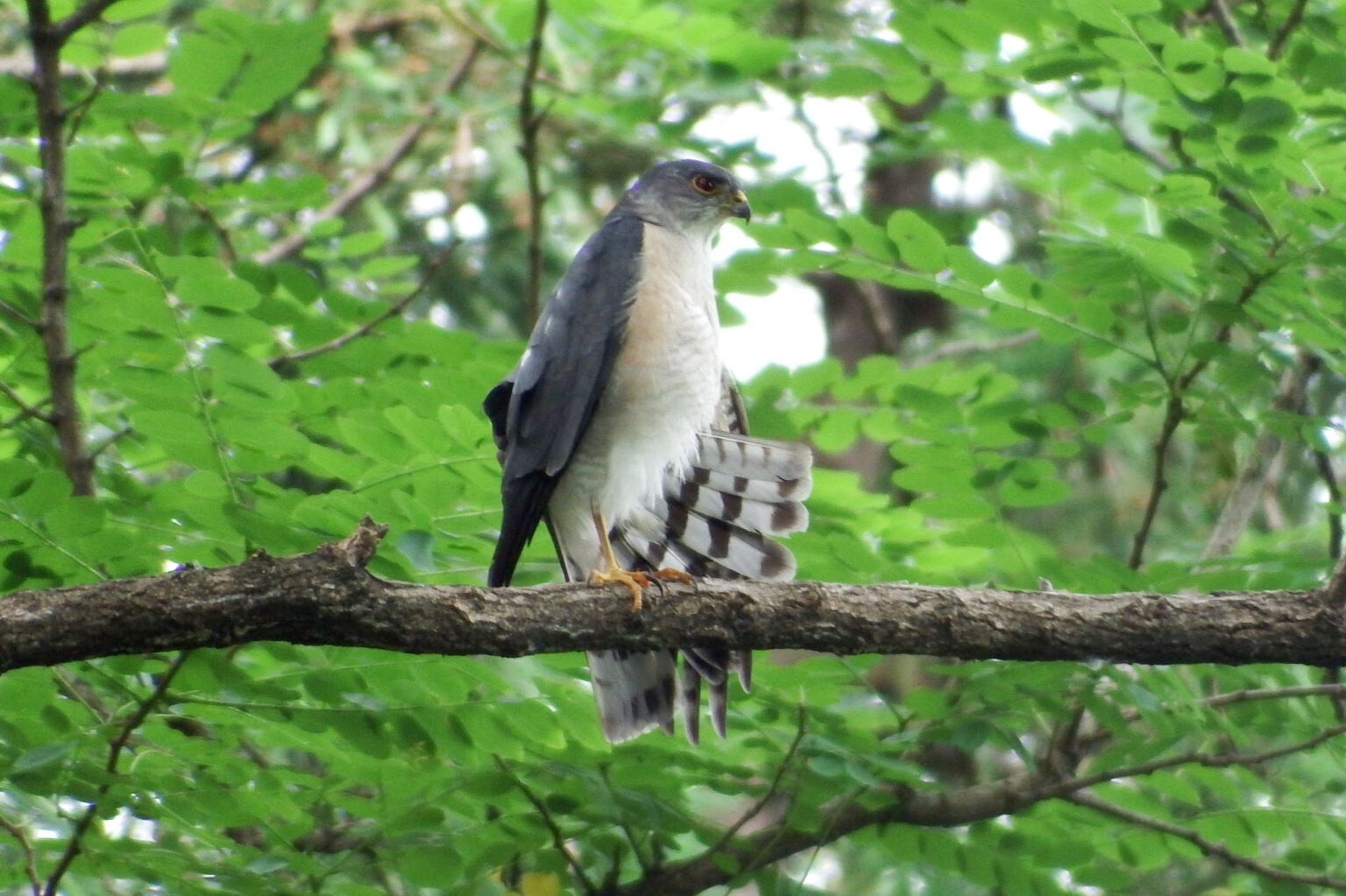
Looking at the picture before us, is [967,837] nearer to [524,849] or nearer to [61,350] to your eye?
[524,849]

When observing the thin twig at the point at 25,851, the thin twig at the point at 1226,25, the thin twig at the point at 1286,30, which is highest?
the thin twig at the point at 1226,25

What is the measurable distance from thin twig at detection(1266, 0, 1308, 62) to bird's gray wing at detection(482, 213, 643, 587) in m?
2.05

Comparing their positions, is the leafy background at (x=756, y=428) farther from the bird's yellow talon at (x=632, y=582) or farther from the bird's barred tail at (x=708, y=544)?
the bird's yellow talon at (x=632, y=582)

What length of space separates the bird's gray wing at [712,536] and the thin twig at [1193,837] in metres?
1.08

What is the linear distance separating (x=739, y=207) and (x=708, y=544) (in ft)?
4.10

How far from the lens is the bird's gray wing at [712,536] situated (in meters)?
3.77

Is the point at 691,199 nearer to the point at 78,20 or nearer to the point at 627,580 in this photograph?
the point at 627,580

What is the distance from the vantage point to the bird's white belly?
4121 mm

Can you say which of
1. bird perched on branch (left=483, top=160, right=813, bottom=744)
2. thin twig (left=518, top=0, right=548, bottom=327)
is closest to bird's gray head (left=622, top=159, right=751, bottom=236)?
bird perched on branch (left=483, top=160, right=813, bottom=744)

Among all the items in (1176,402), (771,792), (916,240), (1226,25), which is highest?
(1226,25)

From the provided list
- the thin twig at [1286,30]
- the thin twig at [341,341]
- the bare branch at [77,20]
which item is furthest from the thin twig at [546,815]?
the thin twig at [1286,30]

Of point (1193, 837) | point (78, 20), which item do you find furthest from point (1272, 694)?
point (78, 20)

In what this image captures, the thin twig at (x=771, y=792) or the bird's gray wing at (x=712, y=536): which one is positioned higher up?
the bird's gray wing at (x=712, y=536)

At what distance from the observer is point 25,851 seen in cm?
321
